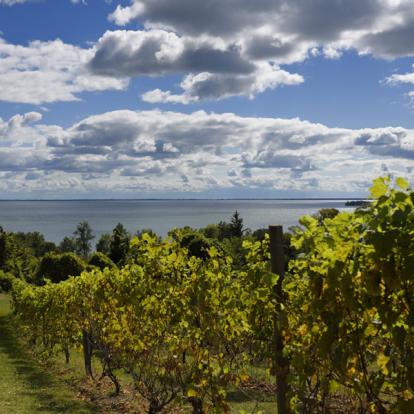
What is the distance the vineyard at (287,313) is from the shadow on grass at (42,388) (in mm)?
1383

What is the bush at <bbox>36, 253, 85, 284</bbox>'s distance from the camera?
30.7m

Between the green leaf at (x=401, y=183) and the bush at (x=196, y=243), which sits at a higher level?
the green leaf at (x=401, y=183)

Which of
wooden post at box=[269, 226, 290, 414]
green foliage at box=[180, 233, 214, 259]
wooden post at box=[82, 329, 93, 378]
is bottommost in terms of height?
wooden post at box=[82, 329, 93, 378]

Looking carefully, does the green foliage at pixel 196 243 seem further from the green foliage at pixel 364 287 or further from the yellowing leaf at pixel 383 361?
Result: the yellowing leaf at pixel 383 361

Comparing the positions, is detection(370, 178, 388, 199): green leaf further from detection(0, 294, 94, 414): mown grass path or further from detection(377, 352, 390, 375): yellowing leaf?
detection(0, 294, 94, 414): mown grass path

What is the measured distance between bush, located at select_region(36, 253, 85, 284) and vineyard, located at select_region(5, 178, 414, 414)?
1715cm

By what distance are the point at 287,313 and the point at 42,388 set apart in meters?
12.1

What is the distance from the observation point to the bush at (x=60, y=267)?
101ft

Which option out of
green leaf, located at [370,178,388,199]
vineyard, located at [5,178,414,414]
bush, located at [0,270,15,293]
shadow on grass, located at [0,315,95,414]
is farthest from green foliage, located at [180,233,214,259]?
green leaf, located at [370,178,388,199]

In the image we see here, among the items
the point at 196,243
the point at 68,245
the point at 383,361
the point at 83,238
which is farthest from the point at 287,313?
the point at 68,245

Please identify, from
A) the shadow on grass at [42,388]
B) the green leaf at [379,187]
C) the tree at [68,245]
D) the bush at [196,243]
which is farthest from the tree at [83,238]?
the green leaf at [379,187]

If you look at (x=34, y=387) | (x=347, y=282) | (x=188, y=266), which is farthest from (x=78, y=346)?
(x=347, y=282)

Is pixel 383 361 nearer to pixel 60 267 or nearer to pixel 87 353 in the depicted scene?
pixel 87 353

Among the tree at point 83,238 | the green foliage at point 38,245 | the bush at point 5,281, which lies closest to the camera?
the bush at point 5,281
